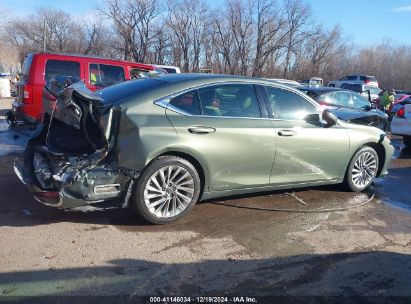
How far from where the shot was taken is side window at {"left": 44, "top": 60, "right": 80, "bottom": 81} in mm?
9156

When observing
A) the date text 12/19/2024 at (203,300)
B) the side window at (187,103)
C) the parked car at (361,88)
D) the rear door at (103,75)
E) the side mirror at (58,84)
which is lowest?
the date text 12/19/2024 at (203,300)

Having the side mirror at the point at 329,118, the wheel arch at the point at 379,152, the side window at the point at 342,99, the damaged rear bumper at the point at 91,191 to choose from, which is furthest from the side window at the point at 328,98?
the damaged rear bumper at the point at 91,191

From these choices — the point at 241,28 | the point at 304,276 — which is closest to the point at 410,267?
the point at 304,276

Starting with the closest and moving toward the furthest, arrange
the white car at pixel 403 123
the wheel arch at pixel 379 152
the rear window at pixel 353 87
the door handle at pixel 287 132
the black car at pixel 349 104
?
the door handle at pixel 287 132
the wheel arch at pixel 379 152
the white car at pixel 403 123
the black car at pixel 349 104
the rear window at pixel 353 87

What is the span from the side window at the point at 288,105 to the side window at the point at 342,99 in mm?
6609

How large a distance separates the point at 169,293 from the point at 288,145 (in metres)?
2.67

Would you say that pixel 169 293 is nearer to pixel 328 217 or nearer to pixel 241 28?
pixel 328 217

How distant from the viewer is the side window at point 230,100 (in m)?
4.89

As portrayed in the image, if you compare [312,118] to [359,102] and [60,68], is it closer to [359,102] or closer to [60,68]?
[60,68]

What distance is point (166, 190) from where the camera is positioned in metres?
4.57

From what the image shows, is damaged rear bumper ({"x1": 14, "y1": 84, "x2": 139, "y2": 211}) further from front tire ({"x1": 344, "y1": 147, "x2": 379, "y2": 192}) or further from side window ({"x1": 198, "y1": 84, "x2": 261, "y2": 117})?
front tire ({"x1": 344, "y1": 147, "x2": 379, "y2": 192})

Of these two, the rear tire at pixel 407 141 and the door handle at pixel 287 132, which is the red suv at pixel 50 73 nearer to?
the door handle at pixel 287 132

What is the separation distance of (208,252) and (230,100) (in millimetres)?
1864

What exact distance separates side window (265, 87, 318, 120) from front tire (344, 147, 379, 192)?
110 cm
